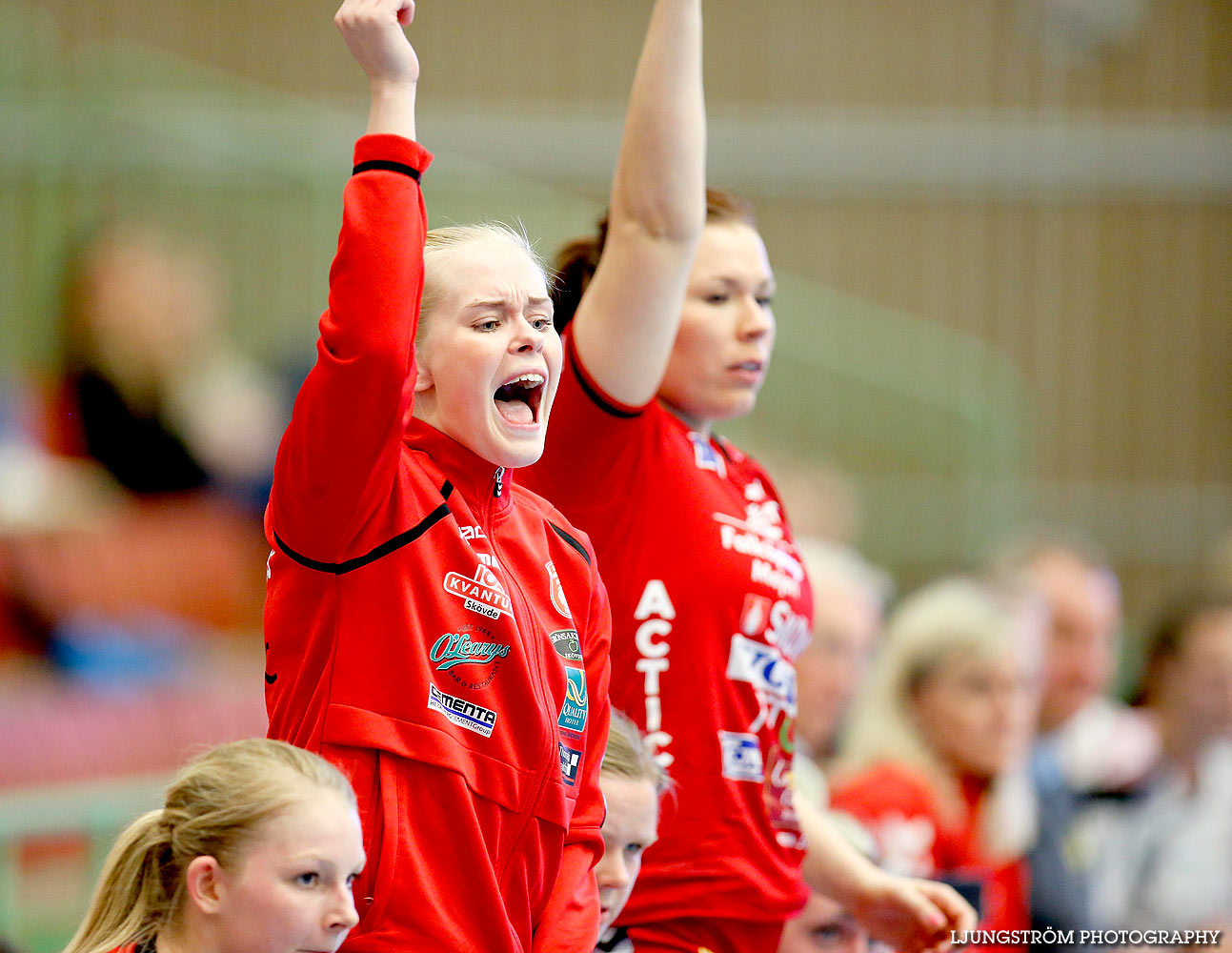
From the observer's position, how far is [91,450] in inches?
210

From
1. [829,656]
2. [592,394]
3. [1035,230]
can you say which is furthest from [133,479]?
[1035,230]

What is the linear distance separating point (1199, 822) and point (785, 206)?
5.33 meters

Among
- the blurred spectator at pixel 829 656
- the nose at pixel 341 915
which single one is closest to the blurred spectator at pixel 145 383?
the blurred spectator at pixel 829 656

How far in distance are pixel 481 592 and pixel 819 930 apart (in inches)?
60.9

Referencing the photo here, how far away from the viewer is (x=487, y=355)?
1.93 meters

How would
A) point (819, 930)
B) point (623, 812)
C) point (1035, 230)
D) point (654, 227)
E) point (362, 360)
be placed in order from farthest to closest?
point (1035, 230) < point (819, 930) < point (654, 227) < point (623, 812) < point (362, 360)

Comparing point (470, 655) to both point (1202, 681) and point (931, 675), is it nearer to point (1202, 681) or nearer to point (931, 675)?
point (931, 675)

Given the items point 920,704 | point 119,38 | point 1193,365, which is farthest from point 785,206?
point 920,704

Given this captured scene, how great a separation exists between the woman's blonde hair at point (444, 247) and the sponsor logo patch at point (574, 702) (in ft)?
1.53

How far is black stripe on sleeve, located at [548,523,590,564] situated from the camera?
215cm

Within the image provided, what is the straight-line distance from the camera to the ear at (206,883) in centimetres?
180

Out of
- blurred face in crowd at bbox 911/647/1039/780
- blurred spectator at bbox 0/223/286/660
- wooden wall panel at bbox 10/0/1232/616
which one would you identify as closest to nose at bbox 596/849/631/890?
blurred face in crowd at bbox 911/647/1039/780

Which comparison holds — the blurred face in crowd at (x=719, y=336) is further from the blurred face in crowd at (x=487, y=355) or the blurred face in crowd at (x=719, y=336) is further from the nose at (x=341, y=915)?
the nose at (x=341, y=915)

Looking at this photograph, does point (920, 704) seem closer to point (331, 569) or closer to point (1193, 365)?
point (331, 569)
